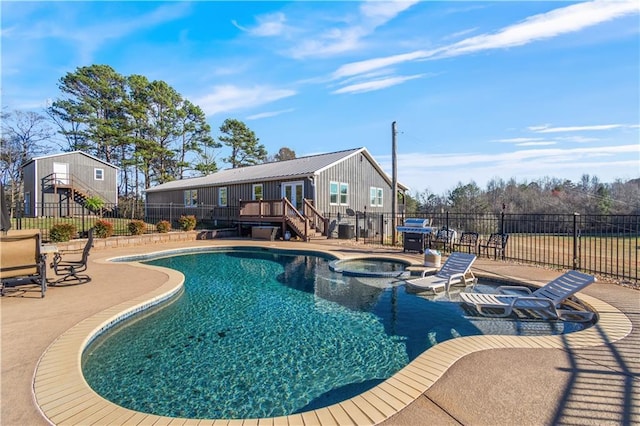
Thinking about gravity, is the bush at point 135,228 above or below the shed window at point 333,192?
below

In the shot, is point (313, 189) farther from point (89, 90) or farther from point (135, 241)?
point (89, 90)

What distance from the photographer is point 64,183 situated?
80.9 ft

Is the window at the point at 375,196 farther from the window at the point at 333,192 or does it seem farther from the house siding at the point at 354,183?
the window at the point at 333,192

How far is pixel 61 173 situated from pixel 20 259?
24172 mm

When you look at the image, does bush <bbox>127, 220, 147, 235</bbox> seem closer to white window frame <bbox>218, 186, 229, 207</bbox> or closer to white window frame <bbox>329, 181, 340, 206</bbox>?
white window frame <bbox>218, 186, 229, 207</bbox>

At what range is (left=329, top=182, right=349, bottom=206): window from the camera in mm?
19703

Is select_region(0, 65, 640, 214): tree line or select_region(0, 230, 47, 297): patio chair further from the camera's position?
select_region(0, 65, 640, 214): tree line

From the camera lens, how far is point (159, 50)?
A: 14508 mm

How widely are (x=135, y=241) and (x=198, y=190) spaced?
37.8 feet

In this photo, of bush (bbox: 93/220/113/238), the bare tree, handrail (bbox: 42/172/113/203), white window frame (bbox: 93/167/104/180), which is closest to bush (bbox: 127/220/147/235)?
bush (bbox: 93/220/113/238)

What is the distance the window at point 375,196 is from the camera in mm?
23141

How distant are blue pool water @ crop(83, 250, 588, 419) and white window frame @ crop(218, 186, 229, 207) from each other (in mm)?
16114

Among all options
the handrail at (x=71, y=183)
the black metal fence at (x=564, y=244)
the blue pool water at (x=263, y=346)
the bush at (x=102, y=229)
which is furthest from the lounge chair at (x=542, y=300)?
the handrail at (x=71, y=183)

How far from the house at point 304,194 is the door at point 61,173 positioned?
30.7ft
